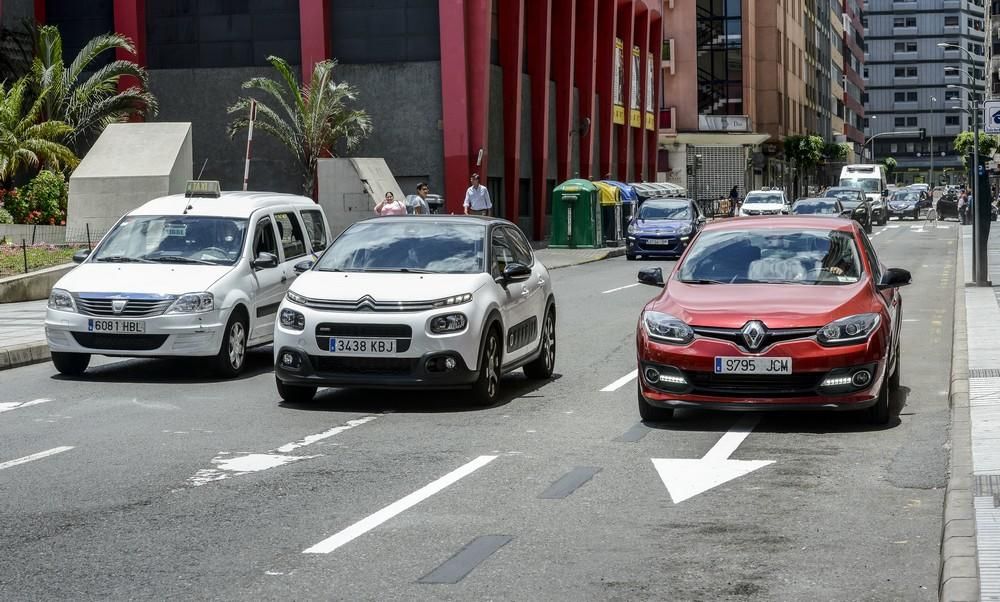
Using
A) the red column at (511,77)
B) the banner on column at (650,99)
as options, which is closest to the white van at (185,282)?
the red column at (511,77)

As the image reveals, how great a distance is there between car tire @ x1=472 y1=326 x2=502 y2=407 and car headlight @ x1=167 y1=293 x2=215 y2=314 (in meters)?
3.01

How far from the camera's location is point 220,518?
24.8 ft

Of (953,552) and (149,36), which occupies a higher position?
(149,36)

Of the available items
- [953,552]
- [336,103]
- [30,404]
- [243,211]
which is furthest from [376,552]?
[336,103]

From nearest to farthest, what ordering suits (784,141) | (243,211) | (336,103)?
(243,211) < (336,103) < (784,141)

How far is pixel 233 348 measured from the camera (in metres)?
14.1

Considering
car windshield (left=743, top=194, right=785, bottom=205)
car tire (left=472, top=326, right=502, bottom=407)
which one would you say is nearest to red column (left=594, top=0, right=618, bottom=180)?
car windshield (left=743, top=194, right=785, bottom=205)

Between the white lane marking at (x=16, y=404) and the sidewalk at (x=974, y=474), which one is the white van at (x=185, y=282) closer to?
the white lane marking at (x=16, y=404)

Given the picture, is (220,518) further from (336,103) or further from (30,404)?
(336,103)

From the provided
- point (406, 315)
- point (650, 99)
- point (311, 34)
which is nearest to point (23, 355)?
point (406, 315)

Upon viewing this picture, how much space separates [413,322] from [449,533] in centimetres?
437

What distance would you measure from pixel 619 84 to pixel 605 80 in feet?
7.60

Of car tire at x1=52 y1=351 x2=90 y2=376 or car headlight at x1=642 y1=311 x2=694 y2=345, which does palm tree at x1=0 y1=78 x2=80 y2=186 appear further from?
car headlight at x1=642 y1=311 x2=694 y2=345

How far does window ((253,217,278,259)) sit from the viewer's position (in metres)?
14.9
